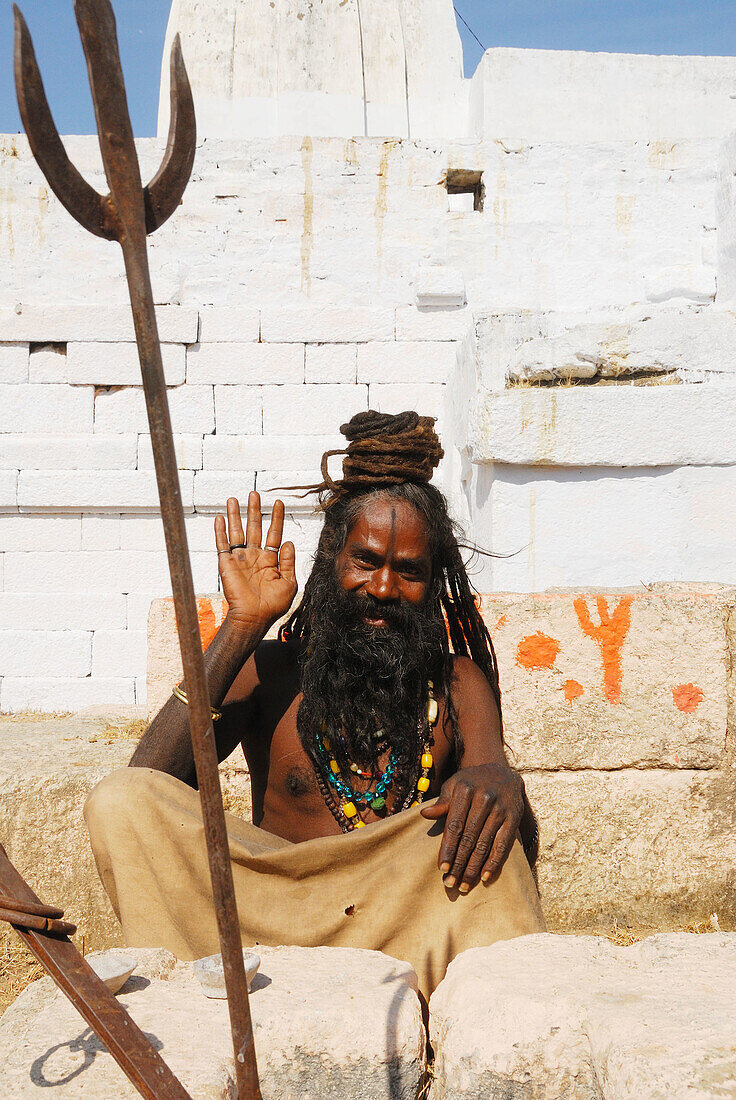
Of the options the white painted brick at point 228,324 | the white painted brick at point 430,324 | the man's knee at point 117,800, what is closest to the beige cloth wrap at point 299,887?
the man's knee at point 117,800

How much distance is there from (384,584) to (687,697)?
1215 millimetres

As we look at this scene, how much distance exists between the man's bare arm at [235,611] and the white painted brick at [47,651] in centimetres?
502

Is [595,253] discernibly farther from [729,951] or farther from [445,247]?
[729,951]

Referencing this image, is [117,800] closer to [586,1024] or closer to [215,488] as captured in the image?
[586,1024]

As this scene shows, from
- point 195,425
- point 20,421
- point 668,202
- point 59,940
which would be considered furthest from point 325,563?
point 668,202

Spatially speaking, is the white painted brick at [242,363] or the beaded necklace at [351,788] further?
the white painted brick at [242,363]

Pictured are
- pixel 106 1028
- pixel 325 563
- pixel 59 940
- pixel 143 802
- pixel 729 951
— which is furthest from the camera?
pixel 325 563

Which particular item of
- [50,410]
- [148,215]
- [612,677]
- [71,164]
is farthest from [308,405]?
[71,164]

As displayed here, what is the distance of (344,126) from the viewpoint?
10.3 meters

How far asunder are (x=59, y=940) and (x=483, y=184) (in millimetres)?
7454

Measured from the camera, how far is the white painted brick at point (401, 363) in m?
7.49

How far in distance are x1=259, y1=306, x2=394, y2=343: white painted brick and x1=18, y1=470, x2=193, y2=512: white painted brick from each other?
55.5 inches

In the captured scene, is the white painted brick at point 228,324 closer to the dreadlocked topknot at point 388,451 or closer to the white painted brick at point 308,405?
the white painted brick at point 308,405

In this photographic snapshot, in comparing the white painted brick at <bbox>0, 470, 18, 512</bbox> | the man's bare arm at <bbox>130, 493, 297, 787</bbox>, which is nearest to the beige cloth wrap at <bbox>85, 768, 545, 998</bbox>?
the man's bare arm at <bbox>130, 493, 297, 787</bbox>
